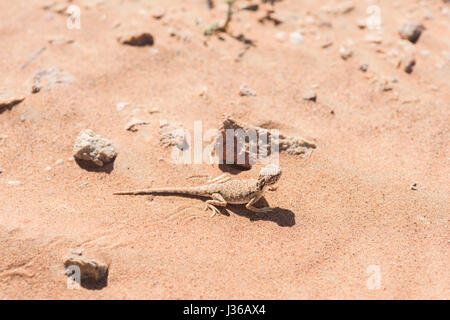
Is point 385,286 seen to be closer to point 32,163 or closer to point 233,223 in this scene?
point 233,223

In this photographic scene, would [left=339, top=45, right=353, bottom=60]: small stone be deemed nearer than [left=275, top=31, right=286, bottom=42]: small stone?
Yes

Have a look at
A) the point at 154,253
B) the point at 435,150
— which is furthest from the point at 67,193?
the point at 435,150

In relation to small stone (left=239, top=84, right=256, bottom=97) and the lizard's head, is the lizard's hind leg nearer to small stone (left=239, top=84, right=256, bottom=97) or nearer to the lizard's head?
the lizard's head

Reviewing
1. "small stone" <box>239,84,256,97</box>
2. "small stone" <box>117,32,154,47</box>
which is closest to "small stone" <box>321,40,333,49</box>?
"small stone" <box>239,84,256,97</box>

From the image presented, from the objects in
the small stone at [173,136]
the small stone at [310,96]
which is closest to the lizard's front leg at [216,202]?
the small stone at [173,136]

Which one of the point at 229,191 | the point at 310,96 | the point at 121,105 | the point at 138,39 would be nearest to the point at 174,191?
the point at 229,191

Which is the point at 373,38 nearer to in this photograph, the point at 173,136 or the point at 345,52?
the point at 345,52
